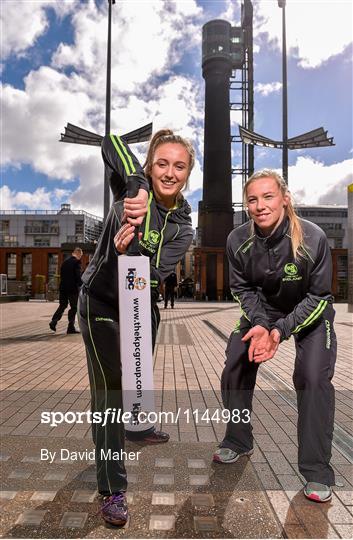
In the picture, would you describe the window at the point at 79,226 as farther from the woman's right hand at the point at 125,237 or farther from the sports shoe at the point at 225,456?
the woman's right hand at the point at 125,237

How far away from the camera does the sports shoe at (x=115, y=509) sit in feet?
7.33

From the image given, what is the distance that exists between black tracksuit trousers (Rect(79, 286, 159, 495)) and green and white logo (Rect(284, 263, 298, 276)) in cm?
103

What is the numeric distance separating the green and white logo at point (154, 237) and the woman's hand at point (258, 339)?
0.84 metres

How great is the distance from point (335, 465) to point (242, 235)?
70.5 inches

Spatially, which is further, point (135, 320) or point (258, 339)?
point (258, 339)

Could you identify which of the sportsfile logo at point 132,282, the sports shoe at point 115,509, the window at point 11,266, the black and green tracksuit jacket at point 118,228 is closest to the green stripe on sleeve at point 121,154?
the black and green tracksuit jacket at point 118,228

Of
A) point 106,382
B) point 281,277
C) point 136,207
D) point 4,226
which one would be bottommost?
Result: point 106,382

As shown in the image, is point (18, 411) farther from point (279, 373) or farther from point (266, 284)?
point (279, 373)

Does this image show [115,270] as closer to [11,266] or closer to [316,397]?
[316,397]

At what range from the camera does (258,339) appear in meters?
2.57

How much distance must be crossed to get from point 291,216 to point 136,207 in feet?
3.80

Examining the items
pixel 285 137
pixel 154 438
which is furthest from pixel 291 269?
pixel 285 137

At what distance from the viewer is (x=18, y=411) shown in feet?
14.1

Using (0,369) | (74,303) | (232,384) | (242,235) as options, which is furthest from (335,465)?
(74,303)
